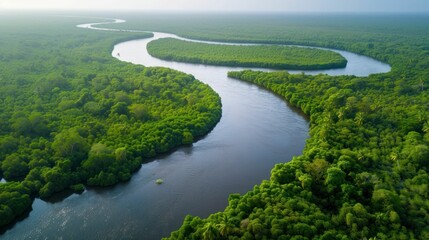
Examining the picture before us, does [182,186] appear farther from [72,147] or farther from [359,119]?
[359,119]

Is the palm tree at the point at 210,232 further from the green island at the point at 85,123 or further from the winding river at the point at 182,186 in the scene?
the green island at the point at 85,123

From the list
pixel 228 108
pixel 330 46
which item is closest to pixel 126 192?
pixel 228 108

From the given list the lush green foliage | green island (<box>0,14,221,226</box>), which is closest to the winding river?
green island (<box>0,14,221,226</box>)

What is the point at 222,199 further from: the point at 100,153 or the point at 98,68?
the point at 98,68

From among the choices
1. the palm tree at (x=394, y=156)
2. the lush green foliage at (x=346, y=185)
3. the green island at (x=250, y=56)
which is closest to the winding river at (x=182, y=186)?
the lush green foliage at (x=346, y=185)

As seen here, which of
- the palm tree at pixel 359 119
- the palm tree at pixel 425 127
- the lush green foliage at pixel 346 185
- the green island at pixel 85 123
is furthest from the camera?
the palm tree at pixel 359 119

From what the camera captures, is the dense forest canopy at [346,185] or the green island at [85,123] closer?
the dense forest canopy at [346,185]

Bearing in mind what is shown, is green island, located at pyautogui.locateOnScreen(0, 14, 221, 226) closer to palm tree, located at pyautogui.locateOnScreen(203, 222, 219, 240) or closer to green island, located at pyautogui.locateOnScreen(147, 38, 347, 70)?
palm tree, located at pyautogui.locateOnScreen(203, 222, 219, 240)

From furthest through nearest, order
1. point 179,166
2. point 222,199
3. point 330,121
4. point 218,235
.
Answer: point 330,121
point 179,166
point 222,199
point 218,235
